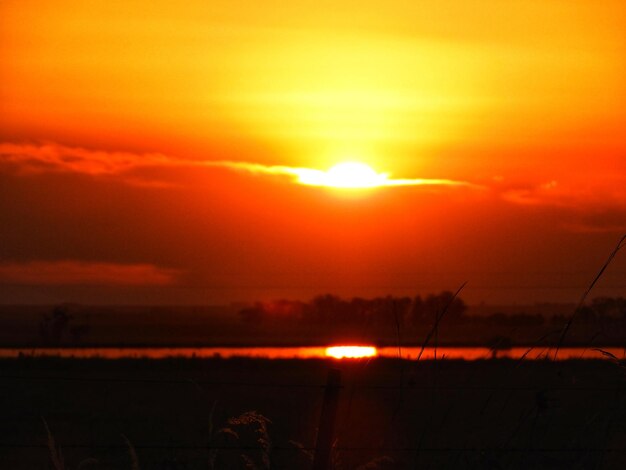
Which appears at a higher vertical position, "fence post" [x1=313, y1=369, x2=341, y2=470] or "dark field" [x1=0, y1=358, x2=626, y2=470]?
"dark field" [x1=0, y1=358, x2=626, y2=470]

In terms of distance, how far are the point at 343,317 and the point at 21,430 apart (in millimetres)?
64176

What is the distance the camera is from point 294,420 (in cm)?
1877

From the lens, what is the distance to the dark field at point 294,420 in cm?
1200

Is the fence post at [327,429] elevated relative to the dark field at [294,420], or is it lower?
lower

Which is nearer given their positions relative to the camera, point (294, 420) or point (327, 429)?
point (327, 429)

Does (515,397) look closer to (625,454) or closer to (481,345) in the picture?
(625,454)

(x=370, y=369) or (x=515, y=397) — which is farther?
(x=370, y=369)

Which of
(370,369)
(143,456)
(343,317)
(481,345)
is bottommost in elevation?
(143,456)

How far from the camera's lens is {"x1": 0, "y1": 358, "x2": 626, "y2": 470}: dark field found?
472 inches

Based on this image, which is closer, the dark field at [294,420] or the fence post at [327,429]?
the fence post at [327,429]

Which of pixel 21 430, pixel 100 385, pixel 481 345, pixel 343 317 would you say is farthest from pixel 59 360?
pixel 343 317

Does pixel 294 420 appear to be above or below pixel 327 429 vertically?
above

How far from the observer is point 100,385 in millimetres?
26828

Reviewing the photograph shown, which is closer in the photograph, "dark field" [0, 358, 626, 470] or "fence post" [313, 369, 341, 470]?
"fence post" [313, 369, 341, 470]
